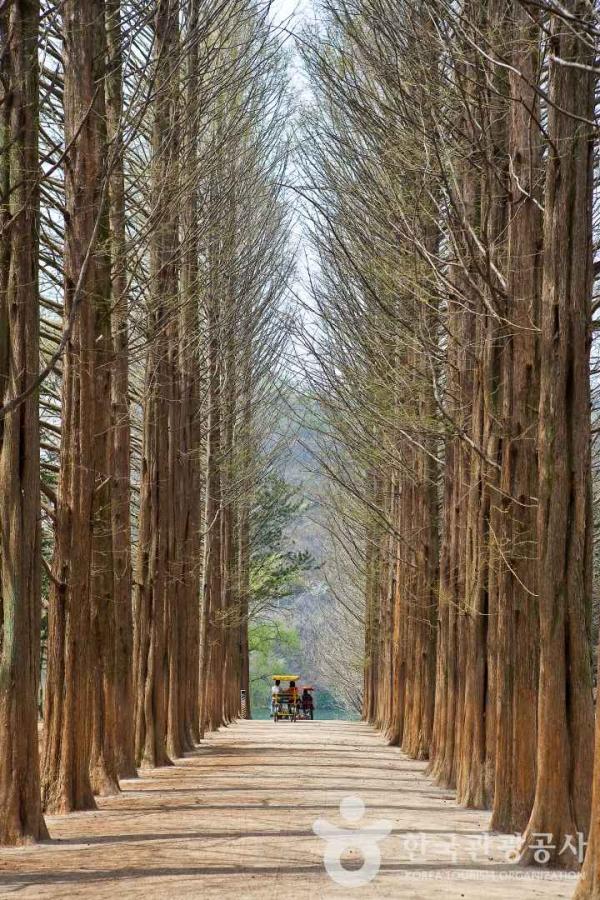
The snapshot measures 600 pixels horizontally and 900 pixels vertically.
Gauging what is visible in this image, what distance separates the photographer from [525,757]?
1123 centimetres

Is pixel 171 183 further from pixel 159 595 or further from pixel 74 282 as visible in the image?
pixel 159 595

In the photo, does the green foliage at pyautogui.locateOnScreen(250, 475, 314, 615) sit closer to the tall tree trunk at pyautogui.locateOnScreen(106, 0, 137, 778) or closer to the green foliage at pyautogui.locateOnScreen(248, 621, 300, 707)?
the tall tree trunk at pyautogui.locateOnScreen(106, 0, 137, 778)

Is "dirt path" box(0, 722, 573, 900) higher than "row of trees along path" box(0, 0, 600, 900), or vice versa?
"row of trees along path" box(0, 0, 600, 900)

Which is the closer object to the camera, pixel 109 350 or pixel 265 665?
pixel 109 350

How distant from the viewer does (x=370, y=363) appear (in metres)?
18.8

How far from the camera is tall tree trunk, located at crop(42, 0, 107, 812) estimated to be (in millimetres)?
12766

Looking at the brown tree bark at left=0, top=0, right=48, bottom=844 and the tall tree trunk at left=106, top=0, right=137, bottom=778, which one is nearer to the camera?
the brown tree bark at left=0, top=0, right=48, bottom=844

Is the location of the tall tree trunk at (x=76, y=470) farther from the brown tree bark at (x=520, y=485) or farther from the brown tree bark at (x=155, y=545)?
the brown tree bark at (x=155, y=545)

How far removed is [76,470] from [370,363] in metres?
6.61

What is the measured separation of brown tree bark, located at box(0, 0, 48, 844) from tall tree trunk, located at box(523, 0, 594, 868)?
3709mm

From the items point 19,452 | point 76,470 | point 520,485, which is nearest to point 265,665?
point 76,470

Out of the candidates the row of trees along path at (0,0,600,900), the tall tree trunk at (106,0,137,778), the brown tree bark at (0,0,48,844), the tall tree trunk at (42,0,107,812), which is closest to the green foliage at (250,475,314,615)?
the row of trees along path at (0,0,600,900)

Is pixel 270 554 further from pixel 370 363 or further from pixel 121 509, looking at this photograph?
pixel 121 509

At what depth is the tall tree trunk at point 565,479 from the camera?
29.5 ft
